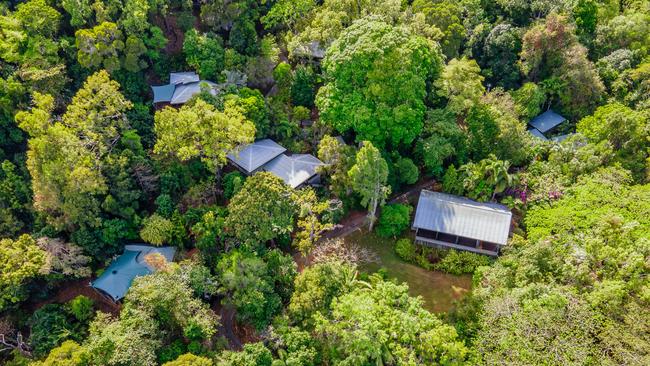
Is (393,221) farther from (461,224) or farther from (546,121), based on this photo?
(546,121)

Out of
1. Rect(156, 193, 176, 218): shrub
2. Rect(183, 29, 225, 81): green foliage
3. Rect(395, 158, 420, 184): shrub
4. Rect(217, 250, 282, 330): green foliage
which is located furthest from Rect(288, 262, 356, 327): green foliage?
Rect(183, 29, 225, 81): green foliage

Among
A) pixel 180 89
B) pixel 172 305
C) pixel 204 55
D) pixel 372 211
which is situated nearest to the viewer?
pixel 172 305

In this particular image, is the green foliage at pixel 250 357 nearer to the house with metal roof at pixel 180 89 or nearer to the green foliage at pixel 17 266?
the green foliage at pixel 17 266

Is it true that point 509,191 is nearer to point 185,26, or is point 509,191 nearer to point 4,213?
point 185,26

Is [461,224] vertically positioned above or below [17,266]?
above

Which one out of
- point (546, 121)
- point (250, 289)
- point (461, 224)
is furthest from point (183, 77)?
point (546, 121)

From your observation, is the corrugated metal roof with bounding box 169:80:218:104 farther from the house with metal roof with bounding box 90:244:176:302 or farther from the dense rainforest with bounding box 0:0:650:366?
the house with metal roof with bounding box 90:244:176:302

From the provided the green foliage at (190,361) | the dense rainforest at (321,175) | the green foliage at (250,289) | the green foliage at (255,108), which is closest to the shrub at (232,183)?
the dense rainforest at (321,175)
